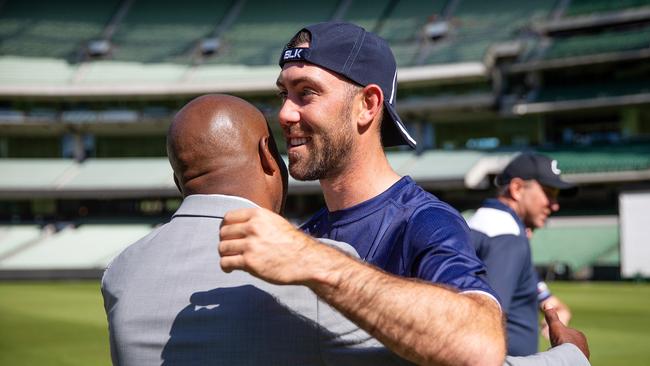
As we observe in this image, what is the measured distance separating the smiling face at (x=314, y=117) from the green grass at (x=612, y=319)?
9.74 meters

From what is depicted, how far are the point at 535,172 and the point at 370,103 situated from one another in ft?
11.0

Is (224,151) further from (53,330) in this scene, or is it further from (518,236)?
(53,330)

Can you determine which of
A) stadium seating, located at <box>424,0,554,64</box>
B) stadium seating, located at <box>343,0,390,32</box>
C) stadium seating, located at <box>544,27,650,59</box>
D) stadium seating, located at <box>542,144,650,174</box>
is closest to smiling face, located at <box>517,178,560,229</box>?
stadium seating, located at <box>542,144,650,174</box>

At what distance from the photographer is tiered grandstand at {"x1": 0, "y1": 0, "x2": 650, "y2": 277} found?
1526 inches

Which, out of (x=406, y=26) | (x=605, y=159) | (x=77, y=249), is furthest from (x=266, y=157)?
(x=406, y=26)

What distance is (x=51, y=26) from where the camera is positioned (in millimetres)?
52344

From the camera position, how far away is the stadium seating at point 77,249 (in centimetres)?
3881

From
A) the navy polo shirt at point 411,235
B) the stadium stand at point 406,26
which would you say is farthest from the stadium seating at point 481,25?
the navy polo shirt at point 411,235

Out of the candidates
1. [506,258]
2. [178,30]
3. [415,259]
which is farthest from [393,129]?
[178,30]

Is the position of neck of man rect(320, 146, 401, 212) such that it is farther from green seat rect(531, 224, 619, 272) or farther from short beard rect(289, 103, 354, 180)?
green seat rect(531, 224, 619, 272)

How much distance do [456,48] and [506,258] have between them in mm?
41798

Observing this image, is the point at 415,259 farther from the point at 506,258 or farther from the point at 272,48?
the point at 272,48

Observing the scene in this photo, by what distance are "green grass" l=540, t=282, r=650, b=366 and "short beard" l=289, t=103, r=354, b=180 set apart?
31.7ft

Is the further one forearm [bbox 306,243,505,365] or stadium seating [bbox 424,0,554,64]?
stadium seating [bbox 424,0,554,64]
